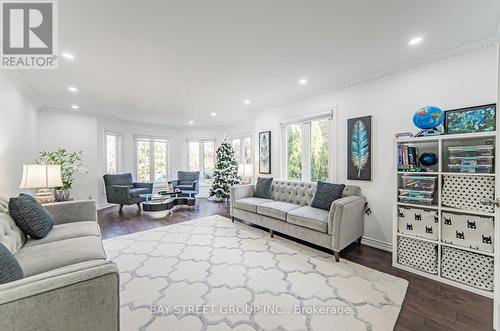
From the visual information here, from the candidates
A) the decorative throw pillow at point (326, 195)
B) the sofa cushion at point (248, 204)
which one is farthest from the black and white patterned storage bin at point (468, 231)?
the sofa cushion at point (248, 204)

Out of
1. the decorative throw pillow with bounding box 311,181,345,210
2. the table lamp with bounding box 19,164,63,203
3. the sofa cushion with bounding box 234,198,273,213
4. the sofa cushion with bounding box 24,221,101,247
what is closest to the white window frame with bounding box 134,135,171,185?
the table lamp with bounding box 19,164,63,203

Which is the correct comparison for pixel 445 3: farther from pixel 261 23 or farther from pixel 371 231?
pixel 371 231

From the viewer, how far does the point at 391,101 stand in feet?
9.61

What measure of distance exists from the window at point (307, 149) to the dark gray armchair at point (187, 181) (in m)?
3.18

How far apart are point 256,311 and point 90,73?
367 cm

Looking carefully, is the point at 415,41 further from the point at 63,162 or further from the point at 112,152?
the point at 112,152

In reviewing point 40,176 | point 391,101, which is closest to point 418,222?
point 391,101

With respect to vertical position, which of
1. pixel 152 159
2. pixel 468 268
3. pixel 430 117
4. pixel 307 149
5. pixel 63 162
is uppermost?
pixel 430 117

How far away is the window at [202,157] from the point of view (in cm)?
757

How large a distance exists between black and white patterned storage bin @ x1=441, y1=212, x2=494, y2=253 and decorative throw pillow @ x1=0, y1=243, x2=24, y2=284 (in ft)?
11.2

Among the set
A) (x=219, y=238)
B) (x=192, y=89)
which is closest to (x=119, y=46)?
(x=192, y=89)

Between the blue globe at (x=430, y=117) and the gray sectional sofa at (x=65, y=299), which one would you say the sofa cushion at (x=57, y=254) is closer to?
the gray sectional sofa at (x=65, y=299)

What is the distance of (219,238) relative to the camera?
133 inches

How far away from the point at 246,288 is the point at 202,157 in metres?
5.97
